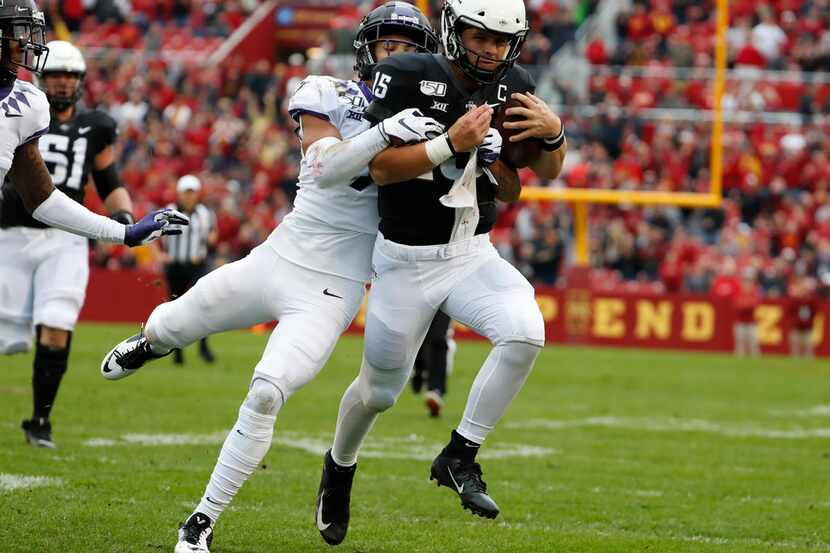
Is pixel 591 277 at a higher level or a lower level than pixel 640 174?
lower

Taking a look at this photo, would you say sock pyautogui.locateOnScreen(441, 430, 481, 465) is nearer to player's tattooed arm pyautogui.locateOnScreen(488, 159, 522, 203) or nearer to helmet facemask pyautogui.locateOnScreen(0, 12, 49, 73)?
player's tattooed arm pyautogui.locateOnScreen(488, 159, 522, 203)

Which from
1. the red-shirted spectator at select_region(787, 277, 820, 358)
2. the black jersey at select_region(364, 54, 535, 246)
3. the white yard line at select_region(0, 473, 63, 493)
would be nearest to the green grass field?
the white yard line at select_region(0, 473, 63, 493)

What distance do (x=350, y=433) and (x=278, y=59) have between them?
21.4 m

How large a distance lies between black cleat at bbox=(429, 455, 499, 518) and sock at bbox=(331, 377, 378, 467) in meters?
0.40

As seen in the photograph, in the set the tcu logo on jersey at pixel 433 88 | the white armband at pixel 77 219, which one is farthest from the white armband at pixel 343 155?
the white armband at pixel 77 219

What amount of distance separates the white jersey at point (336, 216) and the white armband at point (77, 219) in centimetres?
56

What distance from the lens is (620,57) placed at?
16.6 m

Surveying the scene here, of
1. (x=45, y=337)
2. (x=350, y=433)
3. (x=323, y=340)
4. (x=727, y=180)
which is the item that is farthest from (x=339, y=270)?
(x=727, y=180)

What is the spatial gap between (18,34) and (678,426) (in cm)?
615

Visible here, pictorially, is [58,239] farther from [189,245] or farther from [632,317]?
[632,317]

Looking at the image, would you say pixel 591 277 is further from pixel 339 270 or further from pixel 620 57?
pixel 339 270

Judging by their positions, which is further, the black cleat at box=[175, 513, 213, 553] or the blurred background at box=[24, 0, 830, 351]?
the blurred background at box=[24, 0, 830, 351]

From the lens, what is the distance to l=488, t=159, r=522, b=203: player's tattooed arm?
492cm

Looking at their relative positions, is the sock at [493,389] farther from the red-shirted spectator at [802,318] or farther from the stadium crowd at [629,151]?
the red-shirted spectator at [802,318]
